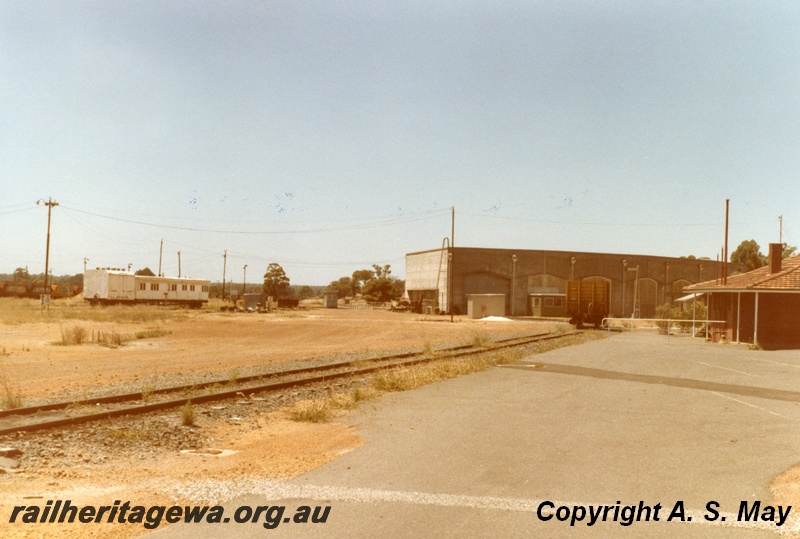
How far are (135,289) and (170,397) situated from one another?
179ft

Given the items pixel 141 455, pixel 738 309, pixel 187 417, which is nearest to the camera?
pixel 141 455

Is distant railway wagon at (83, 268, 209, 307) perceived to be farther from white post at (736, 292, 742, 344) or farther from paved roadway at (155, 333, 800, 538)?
paved roadway at (155, 333, 800, 538)

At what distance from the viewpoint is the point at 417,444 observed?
29.4 ft

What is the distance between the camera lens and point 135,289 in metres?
62.6

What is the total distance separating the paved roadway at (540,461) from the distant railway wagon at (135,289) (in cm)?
5417

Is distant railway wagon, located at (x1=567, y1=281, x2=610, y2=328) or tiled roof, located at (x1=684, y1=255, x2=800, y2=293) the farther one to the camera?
distant railway wagon, located at (x1=567, y1=281, x2=610, y2=328)

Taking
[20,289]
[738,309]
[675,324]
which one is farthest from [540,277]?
[20,289]

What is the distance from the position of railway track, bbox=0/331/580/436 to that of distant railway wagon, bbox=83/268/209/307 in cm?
4817

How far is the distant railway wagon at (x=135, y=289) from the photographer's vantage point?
200 feet

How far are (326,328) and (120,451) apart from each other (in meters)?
32.2

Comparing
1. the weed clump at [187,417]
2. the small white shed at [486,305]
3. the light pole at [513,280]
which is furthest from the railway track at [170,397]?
the light pole at [513,280]

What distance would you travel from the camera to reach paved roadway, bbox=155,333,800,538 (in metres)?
5.70

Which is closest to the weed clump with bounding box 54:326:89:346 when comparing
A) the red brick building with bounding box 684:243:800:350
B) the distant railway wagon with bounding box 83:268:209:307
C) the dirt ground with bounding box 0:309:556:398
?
the dirt ground with bounding box 0:309:556:398

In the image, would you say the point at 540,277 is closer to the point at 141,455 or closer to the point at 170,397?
the point at 170,397
